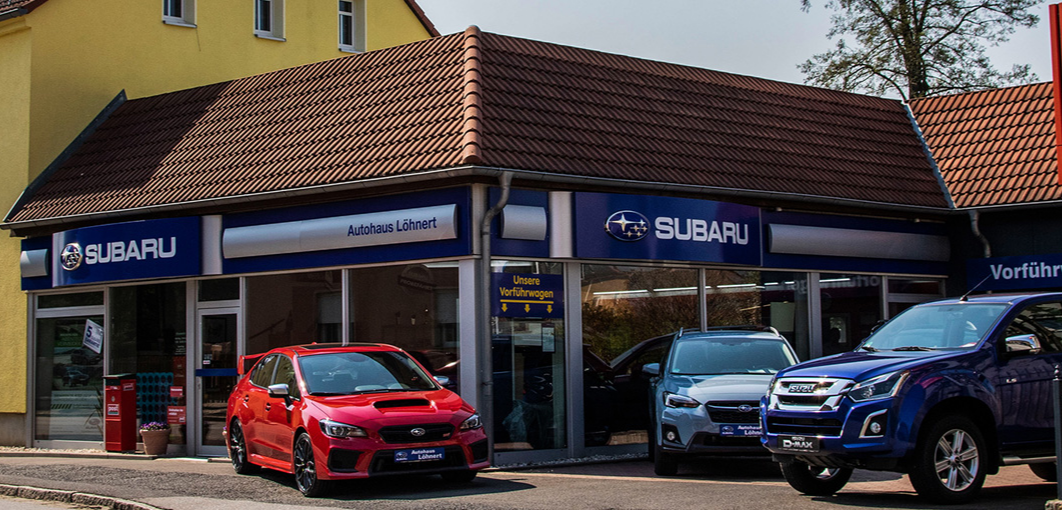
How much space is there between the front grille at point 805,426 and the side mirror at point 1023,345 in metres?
1.86

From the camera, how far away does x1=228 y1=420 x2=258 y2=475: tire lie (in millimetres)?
14016

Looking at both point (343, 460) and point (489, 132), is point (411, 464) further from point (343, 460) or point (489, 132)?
point (489, 132)

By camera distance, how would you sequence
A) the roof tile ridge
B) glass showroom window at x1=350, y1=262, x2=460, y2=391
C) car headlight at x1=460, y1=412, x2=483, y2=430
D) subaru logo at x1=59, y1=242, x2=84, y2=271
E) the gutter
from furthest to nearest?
subaru logo at x1=59, y1=242, x2=84, y2=271
glass showroom window at x1=350, y1=262, x2=460, y2=391
the gutter
the roof tile ridge
car headlight at x1=460, y1=412, x2=483, y2=430

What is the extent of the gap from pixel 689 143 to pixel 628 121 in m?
1.12

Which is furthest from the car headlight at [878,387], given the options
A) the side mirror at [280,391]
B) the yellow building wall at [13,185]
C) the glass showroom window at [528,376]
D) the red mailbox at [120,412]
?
the yellow building wall at [13,185]

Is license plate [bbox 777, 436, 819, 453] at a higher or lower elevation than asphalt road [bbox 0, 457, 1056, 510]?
higher

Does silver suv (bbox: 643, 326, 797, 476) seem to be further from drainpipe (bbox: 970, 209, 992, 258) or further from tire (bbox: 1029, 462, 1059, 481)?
drainpipe (bbox: 970, 209, 992, 258)

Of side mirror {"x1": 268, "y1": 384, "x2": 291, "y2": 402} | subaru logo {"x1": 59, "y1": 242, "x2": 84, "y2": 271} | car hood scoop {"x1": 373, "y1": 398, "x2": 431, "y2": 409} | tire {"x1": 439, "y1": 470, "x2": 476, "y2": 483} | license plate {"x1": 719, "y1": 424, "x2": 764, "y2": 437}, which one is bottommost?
tire {"x1": 439, "y1": 470, "x2": 476, "y2": 483}

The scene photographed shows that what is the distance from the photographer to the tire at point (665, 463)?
13094 millimetres

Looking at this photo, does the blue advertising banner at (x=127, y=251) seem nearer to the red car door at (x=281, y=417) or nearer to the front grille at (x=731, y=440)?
the red car door at (x=281, y=417)

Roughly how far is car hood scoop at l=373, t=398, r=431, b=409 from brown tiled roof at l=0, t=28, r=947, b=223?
372 centimetres

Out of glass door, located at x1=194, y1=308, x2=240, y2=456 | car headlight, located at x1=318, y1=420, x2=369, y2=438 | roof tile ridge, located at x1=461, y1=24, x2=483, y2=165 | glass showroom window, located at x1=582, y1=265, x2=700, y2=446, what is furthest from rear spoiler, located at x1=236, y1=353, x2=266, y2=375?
car headlight, located at x1=318, y1=420, x2=369, y2=438

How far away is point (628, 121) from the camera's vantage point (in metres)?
17.5

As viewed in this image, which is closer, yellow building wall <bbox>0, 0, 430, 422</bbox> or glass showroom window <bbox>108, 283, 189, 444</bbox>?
glass showroom window <bbox>108, 283, 189, 444</bbox>
